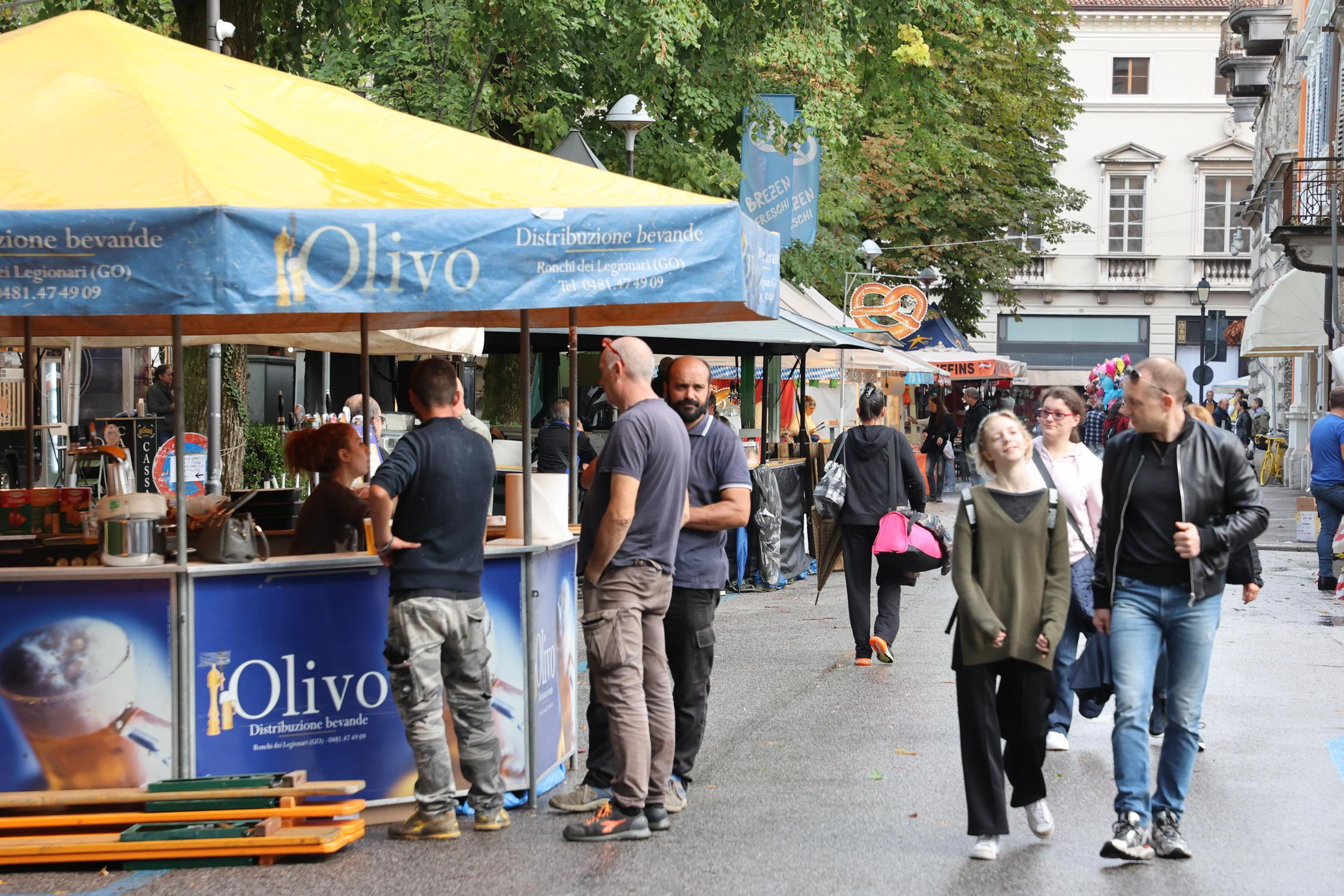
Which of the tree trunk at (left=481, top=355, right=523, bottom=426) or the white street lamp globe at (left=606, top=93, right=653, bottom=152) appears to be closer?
the white street lamp globe at (left=606, top=93, right=653, bottom=152)

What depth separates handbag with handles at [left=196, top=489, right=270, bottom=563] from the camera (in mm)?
6430

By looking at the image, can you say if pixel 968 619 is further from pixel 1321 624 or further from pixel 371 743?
pixel 1321 624

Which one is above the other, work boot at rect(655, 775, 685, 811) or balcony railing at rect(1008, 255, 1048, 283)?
balcony railing at rect(1008, 255, 1048, 283)

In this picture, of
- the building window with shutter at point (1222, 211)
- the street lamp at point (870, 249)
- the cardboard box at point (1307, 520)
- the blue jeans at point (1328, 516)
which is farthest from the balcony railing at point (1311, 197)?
the building window with shutter at point (1222, 211)

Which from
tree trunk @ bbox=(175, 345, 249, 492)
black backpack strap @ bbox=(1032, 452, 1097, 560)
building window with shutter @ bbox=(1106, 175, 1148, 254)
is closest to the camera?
black backpack strap @ bbox=(1032, 452, 1097, 560)

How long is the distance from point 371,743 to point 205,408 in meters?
7.84

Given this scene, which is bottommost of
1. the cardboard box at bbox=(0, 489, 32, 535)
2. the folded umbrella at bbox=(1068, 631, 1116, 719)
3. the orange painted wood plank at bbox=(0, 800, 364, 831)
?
the orange painted wood plank at bbox=(0, 800, 364, 831)

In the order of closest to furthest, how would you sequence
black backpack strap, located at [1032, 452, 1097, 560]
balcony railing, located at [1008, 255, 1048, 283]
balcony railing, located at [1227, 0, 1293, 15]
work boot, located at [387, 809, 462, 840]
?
work boot, located at [387, 809, 462, 840] → black backpack strap, located at [1032, 452, 1097, 560] → balcony railing, located at [1227, 0, 1293, 15] → balcony railing, located at [1008, 255, 1048, 283]

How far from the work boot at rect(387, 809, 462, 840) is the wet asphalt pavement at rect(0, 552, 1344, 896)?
0.06 meters

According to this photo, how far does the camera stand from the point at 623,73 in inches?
653

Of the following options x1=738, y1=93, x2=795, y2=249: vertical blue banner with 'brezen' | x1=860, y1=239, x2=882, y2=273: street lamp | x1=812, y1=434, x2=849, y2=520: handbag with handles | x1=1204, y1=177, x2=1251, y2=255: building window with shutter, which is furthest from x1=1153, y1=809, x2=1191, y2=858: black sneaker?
x1=1204, y1=177, x2=1251, y2=255: building window with shutter

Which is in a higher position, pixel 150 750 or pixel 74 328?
pixel 74 328

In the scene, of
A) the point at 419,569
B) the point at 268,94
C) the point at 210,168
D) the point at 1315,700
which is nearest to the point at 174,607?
the point at 419,569

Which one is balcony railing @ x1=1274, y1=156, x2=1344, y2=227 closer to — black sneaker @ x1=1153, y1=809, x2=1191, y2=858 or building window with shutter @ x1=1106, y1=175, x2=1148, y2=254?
black sneaker @ x1=1153, y1=809, x2=1191, y2=858
